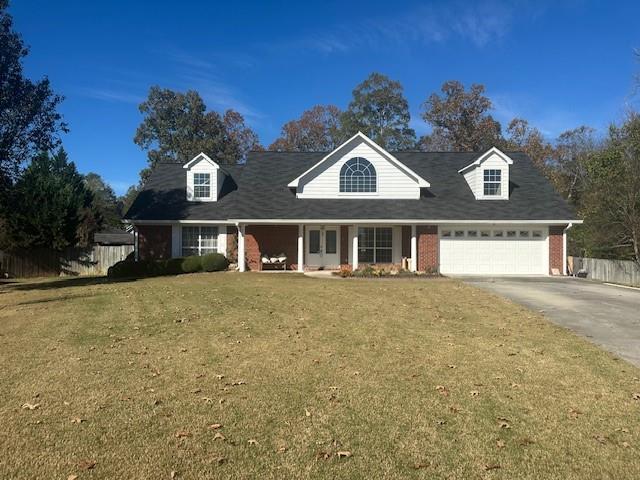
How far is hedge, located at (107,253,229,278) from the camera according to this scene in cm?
2273

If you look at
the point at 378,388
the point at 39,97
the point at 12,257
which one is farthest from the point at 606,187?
the point at 12,257

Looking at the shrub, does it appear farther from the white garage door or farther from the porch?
the white garage door

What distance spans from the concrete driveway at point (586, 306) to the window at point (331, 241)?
698 cm

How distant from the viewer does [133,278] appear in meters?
22.1

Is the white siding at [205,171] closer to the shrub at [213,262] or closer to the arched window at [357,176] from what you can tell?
the shrub at [213,262]

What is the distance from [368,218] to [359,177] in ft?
10.2

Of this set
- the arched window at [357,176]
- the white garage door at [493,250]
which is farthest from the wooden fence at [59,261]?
the white garage door at [493,250]

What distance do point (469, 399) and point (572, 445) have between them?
1405 millimetres

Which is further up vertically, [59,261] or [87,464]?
[59,261]

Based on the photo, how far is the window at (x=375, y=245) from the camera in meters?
24.8

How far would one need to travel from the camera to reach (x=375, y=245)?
24.8 m

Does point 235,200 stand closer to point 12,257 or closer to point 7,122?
point 7,122

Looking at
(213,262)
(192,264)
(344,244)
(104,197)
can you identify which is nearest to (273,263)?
(213,262)

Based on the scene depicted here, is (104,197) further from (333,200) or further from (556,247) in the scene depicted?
(556,247)
